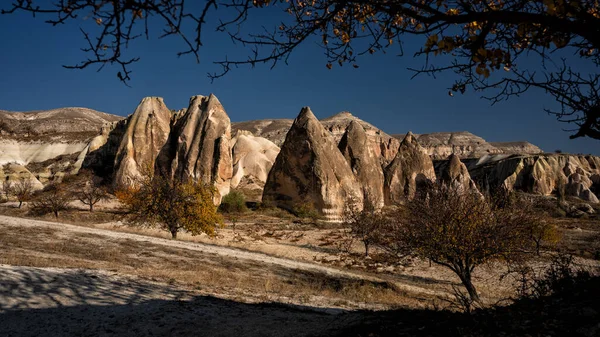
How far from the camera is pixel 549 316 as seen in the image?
3119mm

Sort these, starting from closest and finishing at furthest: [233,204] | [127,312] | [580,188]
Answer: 1. [127,312]
2. [233,204]
3. [580,188]

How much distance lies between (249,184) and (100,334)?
148 ft

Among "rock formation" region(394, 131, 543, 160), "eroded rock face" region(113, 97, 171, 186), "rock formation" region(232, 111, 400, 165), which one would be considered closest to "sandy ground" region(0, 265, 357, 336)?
"eroded rock face" region(113, 97, 171, 186)

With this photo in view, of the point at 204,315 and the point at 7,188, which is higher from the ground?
the point at 7,188

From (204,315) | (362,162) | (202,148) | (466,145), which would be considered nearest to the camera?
(204,315)

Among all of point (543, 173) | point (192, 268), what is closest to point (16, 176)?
point (192, 268)

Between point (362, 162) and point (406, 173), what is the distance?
5895mm

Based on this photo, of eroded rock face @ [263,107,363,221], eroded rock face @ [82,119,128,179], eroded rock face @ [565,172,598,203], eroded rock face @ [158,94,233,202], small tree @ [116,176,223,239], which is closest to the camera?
small tree @ [116,176,223,239]

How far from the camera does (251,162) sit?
54.6 m

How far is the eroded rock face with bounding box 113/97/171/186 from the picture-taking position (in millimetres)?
36406

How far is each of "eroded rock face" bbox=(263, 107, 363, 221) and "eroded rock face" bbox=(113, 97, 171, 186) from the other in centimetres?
1285

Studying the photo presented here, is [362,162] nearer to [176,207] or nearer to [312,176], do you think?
[312,176]

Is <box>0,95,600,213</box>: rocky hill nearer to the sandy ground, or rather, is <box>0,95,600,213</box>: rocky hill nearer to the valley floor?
the valley floor

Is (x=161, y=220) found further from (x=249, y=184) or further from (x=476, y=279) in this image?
(x=249, y=184)
